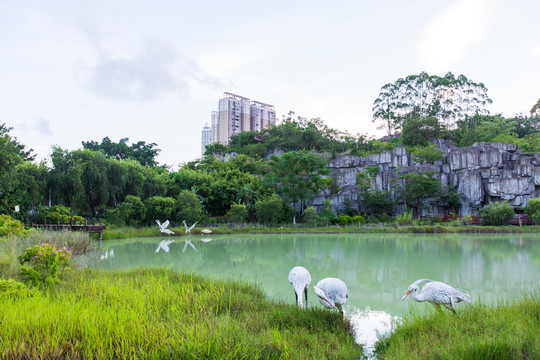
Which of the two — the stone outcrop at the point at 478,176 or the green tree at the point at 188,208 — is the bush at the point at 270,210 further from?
the stone outcrop at the point at 478,176

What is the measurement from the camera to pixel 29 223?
14797mm

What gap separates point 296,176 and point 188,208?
318 inches

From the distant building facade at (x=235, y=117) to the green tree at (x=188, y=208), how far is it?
53875 millimetres

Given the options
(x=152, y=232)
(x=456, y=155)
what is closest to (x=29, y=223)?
(x=152, y=232)

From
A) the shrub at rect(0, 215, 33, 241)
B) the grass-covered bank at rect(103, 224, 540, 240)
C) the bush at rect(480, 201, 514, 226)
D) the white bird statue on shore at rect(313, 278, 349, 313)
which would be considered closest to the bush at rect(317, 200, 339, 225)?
the grass-covered bank at rect(103, 224, 540, 240)

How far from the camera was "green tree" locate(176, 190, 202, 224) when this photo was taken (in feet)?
72.7

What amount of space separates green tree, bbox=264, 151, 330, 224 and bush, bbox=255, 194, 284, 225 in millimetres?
1898

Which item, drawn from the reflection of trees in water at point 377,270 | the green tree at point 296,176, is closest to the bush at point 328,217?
the green tree at point 296,176

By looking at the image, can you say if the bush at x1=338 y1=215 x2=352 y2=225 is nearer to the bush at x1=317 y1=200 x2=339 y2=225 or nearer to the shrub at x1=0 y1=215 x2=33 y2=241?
the bush at x1=317 y1=200 x2=339 y2=225

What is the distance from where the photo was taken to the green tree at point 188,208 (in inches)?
872

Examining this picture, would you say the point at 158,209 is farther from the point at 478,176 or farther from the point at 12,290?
the point at 478,176

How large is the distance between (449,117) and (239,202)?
91.5 ft

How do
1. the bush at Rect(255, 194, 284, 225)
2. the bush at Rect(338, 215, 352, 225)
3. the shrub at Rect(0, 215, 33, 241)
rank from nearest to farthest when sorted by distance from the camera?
the shrub at Rect(0, 215, 33, 241) < the bush at Rect(255, 194, 284, 225) < the bush at Rect(338, 215, 352, 225)

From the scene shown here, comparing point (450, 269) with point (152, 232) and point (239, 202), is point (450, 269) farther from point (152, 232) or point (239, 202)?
point (239, 202)
